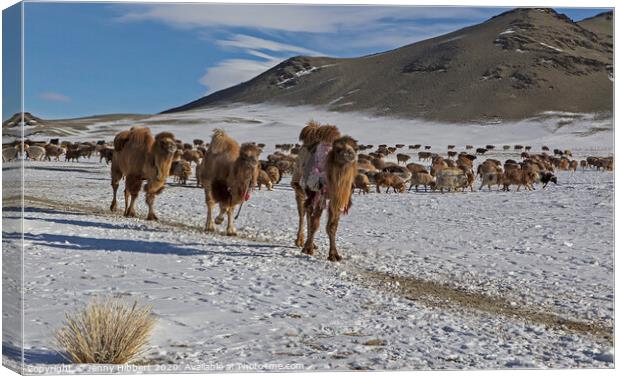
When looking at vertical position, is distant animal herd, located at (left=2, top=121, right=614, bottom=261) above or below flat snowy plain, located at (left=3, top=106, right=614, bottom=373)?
above

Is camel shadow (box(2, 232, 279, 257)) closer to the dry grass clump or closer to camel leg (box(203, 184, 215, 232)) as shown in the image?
camel leg (box(203, 184, 215, 232))

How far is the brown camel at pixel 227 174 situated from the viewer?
37.8 feet

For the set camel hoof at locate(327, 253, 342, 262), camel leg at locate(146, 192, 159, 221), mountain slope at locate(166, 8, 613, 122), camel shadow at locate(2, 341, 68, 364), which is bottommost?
camel shadow at locate(2, 341, 68, 364)

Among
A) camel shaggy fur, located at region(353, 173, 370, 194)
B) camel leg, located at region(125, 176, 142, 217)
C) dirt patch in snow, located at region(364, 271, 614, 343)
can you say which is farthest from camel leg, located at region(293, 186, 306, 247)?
camel shaggy fur, located at region(353, 173, 370, 194)

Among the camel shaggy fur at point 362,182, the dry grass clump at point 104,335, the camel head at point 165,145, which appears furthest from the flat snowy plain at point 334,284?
the camel shaggy fur at point 362,182

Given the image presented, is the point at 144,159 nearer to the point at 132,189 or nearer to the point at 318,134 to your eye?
the point at 132,189

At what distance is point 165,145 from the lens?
12.1m

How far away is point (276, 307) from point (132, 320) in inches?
66.8

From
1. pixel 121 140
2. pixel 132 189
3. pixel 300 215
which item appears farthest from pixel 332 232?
pixel 121 140

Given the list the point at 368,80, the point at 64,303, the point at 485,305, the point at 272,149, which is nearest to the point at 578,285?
the point at 485,305

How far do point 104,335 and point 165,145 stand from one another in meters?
6.55

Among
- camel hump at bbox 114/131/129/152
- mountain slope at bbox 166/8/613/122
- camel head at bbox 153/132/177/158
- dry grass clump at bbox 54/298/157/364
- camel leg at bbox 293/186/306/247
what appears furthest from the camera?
camel hump at bbox 114/131/129/152

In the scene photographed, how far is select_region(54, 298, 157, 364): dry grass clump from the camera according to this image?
5.79 meters

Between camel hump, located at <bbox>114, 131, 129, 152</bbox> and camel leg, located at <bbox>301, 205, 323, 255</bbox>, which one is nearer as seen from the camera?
camel leg, located at <bbox>301, 205, 323, 255</bbox>
